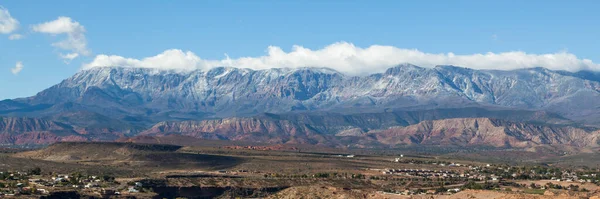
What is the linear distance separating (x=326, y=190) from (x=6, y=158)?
9169 cm

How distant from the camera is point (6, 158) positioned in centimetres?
18950

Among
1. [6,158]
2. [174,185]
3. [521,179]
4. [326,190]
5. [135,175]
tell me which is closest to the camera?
[326,190]

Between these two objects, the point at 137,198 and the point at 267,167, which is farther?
the point at 267,167

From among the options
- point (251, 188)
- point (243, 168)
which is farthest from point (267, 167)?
point (251, 188)

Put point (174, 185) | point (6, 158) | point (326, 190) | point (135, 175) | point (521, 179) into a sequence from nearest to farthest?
1. point (326, 190)
2. point (174, 185)
3. point (135, 175)
4. point (521, 179)
5. point (6, 158)

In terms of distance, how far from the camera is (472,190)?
12888 cm

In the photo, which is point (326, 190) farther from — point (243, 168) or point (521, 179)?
point (243, 168)

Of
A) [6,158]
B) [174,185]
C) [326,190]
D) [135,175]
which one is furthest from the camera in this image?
[6,158]

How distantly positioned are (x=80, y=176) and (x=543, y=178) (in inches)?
3313

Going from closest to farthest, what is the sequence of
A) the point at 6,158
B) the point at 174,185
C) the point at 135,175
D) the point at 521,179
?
the point at 174,185 < the point at 135,175 < the point at 521,179 < the point at 6,158

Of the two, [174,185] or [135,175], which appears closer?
[174,185]

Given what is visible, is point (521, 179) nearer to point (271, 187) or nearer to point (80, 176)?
point (271, 187)

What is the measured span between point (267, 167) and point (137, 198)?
2997 inches

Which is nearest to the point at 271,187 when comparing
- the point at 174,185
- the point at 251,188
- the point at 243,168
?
the point at 251,188
